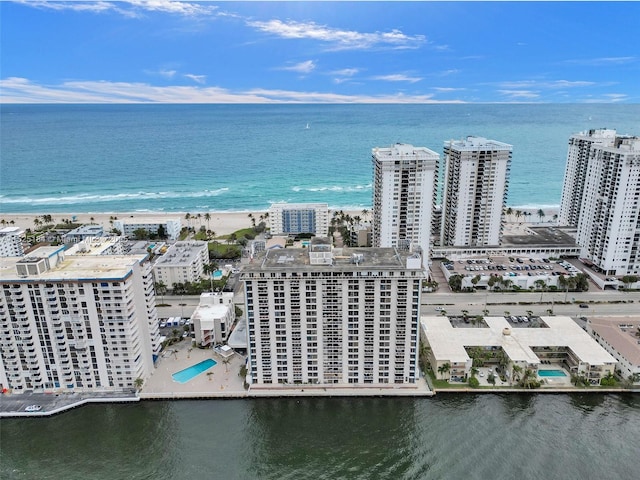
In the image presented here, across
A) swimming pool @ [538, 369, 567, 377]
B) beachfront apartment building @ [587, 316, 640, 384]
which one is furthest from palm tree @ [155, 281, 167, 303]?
beachfront apartment building @ [587, 316, 640, 384]

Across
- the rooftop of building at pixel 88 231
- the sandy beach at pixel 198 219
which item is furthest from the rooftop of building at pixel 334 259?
the sandy beach at pixel 198 219

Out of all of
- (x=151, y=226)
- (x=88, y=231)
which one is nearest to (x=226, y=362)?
(x=88, y=231)

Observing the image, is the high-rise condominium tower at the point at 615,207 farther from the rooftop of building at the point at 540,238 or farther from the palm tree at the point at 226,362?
the palm tree at the point at 226,362

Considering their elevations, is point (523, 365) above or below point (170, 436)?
above

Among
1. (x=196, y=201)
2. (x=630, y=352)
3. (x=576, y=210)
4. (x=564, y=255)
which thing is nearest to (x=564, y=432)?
(x=630, y=352)

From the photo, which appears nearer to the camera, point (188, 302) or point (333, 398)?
point (333, 398)

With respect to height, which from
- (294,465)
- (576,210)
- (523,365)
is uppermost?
(576,210)

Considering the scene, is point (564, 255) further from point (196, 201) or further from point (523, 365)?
point (196, 201)

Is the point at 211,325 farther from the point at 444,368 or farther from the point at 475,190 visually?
the point at 475,190

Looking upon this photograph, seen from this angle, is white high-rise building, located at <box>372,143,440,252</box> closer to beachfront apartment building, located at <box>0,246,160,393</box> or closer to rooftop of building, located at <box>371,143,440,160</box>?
rooftop of building, located at <box>371,143,440,160</box>

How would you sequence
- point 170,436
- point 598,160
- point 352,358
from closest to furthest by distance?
point 170,436, point 352,358, point 598,160
